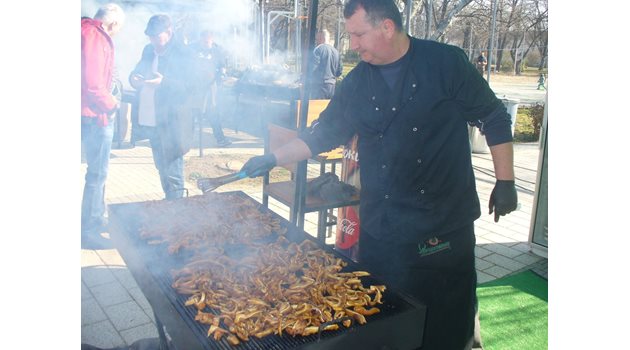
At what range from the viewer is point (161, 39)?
442 cm

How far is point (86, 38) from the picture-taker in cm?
362

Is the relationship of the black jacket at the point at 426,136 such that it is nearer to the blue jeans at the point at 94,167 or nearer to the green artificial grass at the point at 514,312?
the green artificial grass at the point at 514,312

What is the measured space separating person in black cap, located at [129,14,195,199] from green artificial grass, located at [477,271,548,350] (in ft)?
10.0

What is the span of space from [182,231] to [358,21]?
1.41 meters

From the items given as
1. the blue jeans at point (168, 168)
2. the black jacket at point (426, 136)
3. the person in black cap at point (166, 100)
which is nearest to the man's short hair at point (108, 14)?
the person in black cap at point (166, 100)

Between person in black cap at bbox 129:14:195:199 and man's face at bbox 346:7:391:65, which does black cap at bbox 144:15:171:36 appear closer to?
person in black cap at bbox 129:14:195:199

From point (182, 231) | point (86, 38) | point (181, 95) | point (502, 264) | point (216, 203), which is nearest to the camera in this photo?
point (182, 231)

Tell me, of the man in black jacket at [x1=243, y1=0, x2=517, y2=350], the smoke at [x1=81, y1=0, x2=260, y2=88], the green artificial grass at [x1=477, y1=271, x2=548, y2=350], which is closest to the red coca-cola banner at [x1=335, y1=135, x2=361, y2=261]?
the green artificial grass at [x1=477, y1=271, x2=548, y2=350]

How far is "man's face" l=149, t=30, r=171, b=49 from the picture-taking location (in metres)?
4.38

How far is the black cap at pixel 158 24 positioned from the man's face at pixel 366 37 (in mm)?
2660

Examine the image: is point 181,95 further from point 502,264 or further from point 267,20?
point 502,264

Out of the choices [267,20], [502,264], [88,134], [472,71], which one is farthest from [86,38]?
[502,264]

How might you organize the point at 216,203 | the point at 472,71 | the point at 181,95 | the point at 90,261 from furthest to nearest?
the point at 181,95 → the point at 90,261 → the point at 216,203 → the point at 472,71

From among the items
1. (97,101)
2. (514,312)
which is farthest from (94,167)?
(514,312)
